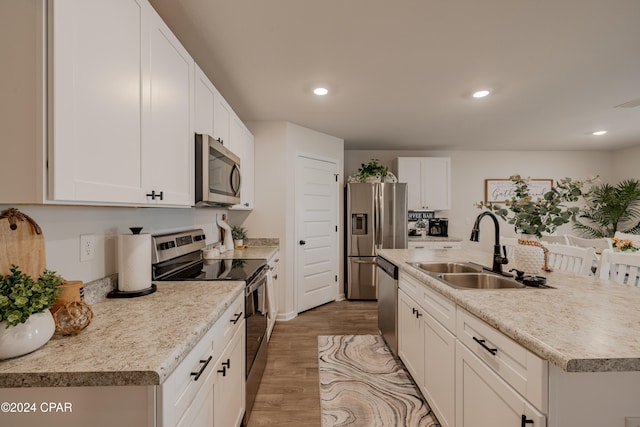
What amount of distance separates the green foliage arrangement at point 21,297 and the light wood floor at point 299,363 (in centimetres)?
146

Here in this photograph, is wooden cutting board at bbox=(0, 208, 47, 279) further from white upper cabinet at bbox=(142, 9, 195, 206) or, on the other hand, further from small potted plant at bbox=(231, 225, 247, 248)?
small potted plant at bbox=(231, 225, 247, 248)

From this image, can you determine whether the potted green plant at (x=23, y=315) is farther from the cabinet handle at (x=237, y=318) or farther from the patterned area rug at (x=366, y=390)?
the patterned area rug at (x=366, y=390)

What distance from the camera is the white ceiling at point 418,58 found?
1.66 metres

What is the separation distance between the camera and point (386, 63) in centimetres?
223

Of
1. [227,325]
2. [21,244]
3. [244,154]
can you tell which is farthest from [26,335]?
[244,154]

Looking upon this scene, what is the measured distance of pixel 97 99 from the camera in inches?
37.1

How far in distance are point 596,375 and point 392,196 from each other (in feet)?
11.8

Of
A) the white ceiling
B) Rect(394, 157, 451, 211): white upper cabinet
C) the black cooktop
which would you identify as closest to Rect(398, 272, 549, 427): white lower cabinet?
the black cooktop

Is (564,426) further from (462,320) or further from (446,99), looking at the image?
(446,99)

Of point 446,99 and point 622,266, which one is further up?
point 446,99

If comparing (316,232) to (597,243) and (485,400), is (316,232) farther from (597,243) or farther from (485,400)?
(597,243)

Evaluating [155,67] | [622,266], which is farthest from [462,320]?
[155,67]

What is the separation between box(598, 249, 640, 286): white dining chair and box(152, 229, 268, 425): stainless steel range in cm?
229

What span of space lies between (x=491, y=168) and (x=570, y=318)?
5.11m
